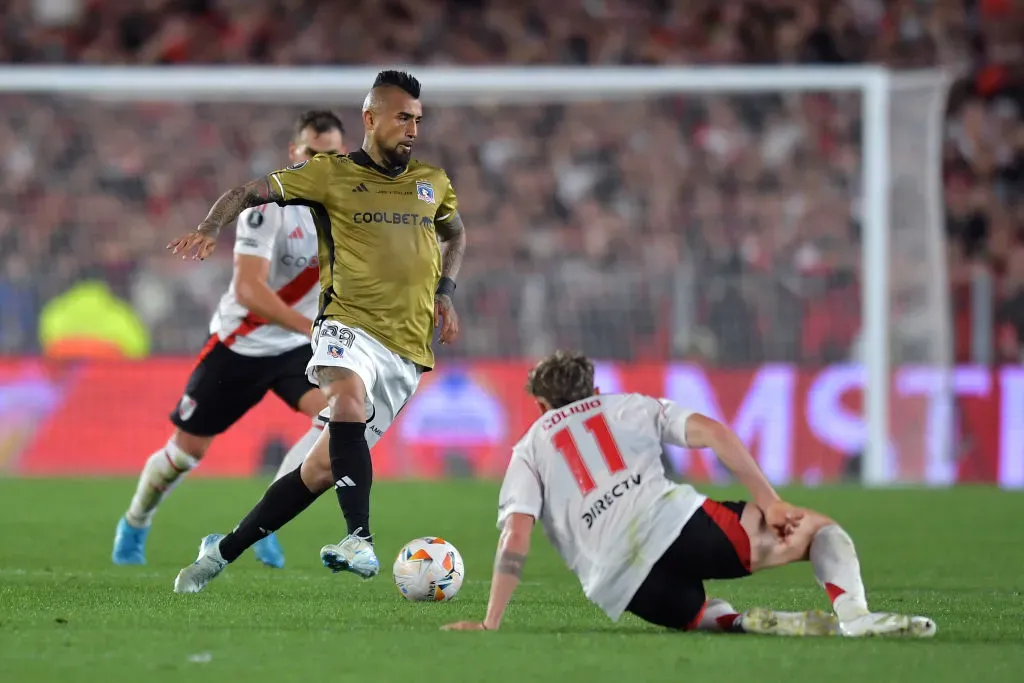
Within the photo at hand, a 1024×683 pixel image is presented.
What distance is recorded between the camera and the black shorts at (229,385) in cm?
861

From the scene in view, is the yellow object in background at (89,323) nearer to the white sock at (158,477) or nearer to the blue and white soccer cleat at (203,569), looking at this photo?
the white sock at (158,477)

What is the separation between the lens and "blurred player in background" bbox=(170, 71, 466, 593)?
6.61m

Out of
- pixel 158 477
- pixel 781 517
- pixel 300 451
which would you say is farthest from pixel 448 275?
pixel 781 517

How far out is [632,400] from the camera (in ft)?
18.0

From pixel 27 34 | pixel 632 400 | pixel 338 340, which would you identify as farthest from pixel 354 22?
pixel 632 400

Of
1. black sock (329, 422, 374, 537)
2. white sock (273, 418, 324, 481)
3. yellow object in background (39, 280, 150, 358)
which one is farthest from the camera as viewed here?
yellow object in background (39, 280, 150, 358)

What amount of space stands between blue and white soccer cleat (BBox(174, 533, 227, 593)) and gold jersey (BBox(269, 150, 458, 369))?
1.04 m

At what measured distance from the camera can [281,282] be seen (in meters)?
8.61

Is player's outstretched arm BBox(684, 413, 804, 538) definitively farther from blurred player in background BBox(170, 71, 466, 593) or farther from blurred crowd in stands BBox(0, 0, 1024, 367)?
blurred crowd in stands BBox(0, 0, 1024, 367)

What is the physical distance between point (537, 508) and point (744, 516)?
668 millimetres

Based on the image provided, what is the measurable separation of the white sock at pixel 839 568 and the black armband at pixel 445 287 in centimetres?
239

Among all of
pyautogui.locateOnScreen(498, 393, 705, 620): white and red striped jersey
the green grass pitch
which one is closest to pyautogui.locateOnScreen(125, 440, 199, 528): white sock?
the green grass pitch

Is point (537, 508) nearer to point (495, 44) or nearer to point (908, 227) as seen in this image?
point (908, 227)

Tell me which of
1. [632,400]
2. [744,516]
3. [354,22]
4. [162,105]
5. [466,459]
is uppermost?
[354,22]
